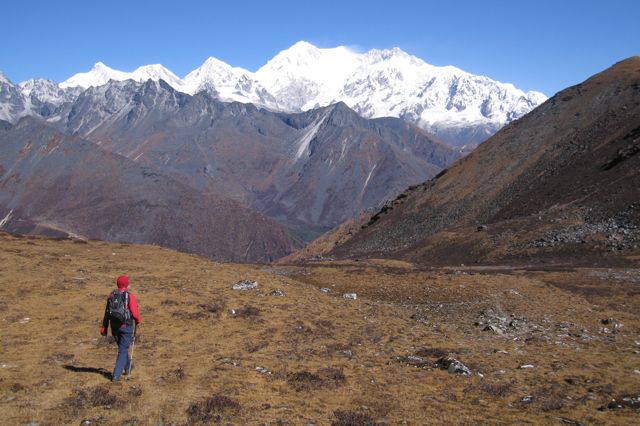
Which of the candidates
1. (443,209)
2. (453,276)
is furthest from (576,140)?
(453,276)

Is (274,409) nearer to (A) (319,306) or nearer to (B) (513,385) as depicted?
(B) (513,385)

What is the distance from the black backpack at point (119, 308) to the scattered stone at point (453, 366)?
11.7 meters

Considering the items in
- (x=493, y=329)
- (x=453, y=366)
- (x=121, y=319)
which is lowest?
(x=453, y=366)

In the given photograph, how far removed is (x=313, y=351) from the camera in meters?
23.6

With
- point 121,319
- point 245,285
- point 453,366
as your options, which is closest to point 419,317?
point 245,285

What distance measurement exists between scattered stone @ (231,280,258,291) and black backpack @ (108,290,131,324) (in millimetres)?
17244

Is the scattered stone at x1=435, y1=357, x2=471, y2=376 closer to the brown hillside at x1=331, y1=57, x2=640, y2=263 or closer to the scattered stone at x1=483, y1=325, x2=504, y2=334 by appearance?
the scattered stone at x1=483, y1=325, x2=504, y2=334

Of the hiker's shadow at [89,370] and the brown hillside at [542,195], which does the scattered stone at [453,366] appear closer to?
the hiker's shadow at [89,370]

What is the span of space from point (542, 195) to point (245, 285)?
219 ft

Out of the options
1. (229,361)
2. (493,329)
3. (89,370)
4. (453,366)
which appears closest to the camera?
(89,370)

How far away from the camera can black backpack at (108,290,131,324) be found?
59.9 feet

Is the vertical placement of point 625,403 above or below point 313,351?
above

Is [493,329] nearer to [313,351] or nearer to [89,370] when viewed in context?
[313,351]

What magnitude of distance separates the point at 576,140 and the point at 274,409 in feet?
334
